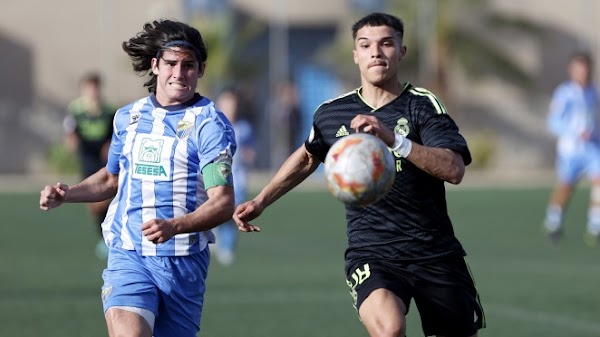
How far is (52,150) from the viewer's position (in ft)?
129

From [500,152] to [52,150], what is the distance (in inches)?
542

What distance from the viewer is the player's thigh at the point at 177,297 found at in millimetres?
7129

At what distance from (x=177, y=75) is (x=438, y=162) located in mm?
1480

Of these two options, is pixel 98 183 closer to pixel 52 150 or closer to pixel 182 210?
pixel 182 210

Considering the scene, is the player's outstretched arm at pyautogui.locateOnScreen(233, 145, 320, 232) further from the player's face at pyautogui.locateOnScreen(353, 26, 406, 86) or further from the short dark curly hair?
the short dark curly hair

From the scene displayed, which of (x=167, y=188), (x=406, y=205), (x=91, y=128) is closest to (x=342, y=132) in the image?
(x=406, y=205)

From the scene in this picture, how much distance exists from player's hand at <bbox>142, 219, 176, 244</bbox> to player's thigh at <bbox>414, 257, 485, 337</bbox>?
1533 millimetres

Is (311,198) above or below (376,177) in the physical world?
below

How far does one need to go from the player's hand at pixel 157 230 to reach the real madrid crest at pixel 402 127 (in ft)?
4.67

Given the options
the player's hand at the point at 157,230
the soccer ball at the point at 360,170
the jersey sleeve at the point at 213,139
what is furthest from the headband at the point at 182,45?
the player's hand at the point at 157,230

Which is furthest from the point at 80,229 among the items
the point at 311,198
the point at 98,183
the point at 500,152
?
the point at 500,152

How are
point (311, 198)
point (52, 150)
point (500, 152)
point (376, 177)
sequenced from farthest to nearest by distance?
point (500, 152) → point (52, 150) → point (311, 198) → point (376, 177)

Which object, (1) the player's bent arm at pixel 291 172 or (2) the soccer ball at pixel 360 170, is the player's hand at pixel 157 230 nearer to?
(2) the soccer ball at pixel 360 170

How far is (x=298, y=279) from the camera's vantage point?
1519 cm
